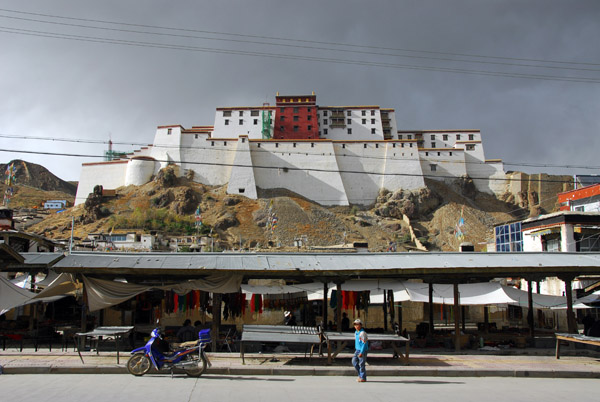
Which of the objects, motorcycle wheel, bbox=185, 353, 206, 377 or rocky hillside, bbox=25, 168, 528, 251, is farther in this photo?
rocky hillside, bbox=25, 168, 528, 251

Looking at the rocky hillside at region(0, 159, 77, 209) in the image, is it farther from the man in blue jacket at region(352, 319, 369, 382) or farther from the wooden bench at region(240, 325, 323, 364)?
the man in blue jacket at region(352, 319, 369, 382)

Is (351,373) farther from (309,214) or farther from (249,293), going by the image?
(309,214)

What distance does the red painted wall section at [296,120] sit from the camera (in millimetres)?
72188

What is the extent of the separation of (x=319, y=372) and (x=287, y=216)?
47.2 meters

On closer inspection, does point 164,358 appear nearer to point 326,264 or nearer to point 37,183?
point 326,264

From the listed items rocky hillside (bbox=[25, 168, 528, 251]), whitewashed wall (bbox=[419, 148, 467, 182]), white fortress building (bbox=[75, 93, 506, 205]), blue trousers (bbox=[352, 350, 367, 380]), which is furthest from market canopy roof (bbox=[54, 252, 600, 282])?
whitewashed wall (bbox=[419, 148, 467, 182])

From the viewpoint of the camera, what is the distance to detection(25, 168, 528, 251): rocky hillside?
54.4 metres

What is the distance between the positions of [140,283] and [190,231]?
40.3 metres

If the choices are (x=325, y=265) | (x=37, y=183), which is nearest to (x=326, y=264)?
(x=325, y=265)

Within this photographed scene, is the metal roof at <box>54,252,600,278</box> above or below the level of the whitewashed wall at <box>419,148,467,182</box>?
below

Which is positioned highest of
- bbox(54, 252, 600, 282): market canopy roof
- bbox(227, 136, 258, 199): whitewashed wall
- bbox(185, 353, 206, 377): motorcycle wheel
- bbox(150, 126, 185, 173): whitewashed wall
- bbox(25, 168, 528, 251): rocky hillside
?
bbox(150, 126, 185, 173): whitewashed wall

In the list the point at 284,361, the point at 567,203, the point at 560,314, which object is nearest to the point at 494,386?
the point at 284,361

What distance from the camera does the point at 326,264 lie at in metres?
14.0

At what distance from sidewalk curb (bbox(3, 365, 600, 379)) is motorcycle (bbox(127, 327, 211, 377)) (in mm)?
403
